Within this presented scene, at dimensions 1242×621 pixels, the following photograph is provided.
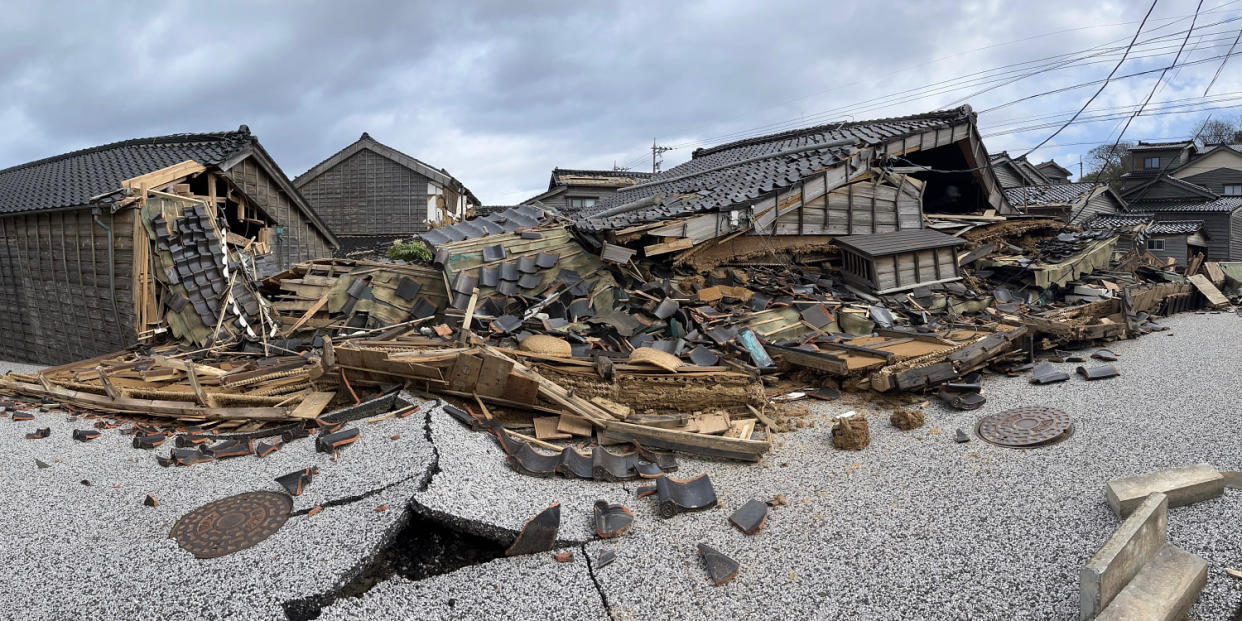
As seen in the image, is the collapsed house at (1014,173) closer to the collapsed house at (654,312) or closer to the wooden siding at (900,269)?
the collapsed house at (654,312)

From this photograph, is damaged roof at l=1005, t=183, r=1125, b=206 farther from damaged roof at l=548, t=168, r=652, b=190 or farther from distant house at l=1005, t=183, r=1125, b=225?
damaged roof at l=548, t=168, r=652, b=190

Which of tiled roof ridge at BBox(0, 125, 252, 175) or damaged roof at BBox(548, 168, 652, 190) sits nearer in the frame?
tiled roof ridge at BBox(0, 125, 252, 175)

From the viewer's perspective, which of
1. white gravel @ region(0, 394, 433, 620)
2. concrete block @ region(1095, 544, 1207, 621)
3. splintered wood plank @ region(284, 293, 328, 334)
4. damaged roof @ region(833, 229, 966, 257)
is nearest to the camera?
concrete block @ region(1095, 544, 1207, 621)

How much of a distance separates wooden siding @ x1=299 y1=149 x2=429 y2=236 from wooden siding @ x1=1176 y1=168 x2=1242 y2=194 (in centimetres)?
4575

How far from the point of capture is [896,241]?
1240 centimetres

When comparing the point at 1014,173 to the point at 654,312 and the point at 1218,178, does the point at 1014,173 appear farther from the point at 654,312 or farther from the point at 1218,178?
the point at 654,312

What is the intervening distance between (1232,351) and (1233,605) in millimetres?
8720

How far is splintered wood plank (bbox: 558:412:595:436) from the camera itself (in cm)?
633

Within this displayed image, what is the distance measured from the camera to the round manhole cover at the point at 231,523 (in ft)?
13.4

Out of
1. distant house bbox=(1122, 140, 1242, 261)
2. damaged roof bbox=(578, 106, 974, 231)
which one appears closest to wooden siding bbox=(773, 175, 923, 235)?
damaged roof bbox=(578, 106, 974, 231)

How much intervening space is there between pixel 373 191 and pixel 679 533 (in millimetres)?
22924

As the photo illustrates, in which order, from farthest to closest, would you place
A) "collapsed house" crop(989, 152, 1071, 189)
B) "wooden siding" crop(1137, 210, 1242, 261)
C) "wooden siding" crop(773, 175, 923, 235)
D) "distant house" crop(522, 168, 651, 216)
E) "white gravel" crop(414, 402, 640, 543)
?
"distant house" crop(522, 168, 651, 216) < "wooden siding" crop(1137, 210, 1242, 261) < "collapsed house" crop(989, 152, 1071, 189) < "wooden siding" crop(773, 175, 923, 235) < "white gravel" crop(414, 402, 640, 543)

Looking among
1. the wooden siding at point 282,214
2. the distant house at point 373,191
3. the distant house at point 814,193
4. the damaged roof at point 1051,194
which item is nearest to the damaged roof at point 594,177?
the distant house at point 373,191

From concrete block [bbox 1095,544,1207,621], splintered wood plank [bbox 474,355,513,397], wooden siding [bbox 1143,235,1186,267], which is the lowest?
concrete block [bbox 1095,544,1207,621]
